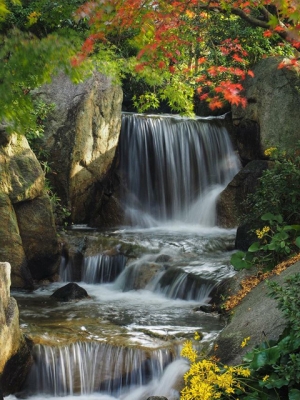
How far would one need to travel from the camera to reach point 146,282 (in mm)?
9578

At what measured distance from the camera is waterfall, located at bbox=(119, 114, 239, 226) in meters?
14.2

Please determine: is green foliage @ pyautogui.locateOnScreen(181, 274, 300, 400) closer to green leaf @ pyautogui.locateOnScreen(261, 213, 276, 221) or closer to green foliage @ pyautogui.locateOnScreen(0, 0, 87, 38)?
green leaf @ pyautogui.locateOnScreen(261, 213, 276, 221)

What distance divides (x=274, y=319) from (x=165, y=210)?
9.24 metres

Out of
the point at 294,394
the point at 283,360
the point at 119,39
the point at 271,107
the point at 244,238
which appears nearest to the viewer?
the point at 294,394

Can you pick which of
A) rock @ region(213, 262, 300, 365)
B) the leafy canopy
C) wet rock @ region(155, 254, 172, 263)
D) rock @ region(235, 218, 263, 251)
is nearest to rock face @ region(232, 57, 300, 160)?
the leafy canopy

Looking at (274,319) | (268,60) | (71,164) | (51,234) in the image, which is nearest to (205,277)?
(51,234)

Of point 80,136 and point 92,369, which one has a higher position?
point 80,136

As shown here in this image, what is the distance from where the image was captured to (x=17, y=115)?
4844 mm

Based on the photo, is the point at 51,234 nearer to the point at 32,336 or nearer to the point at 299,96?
the point at 32,336

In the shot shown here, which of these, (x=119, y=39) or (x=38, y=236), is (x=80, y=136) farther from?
(x=119, y=39)

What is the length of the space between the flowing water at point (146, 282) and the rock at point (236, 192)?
1.03 feet

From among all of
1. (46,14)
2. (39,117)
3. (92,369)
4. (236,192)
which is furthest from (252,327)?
(39,117)

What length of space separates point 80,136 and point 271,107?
15.3ft

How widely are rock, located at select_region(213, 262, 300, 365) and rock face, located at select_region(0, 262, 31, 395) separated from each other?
214 centimetres
